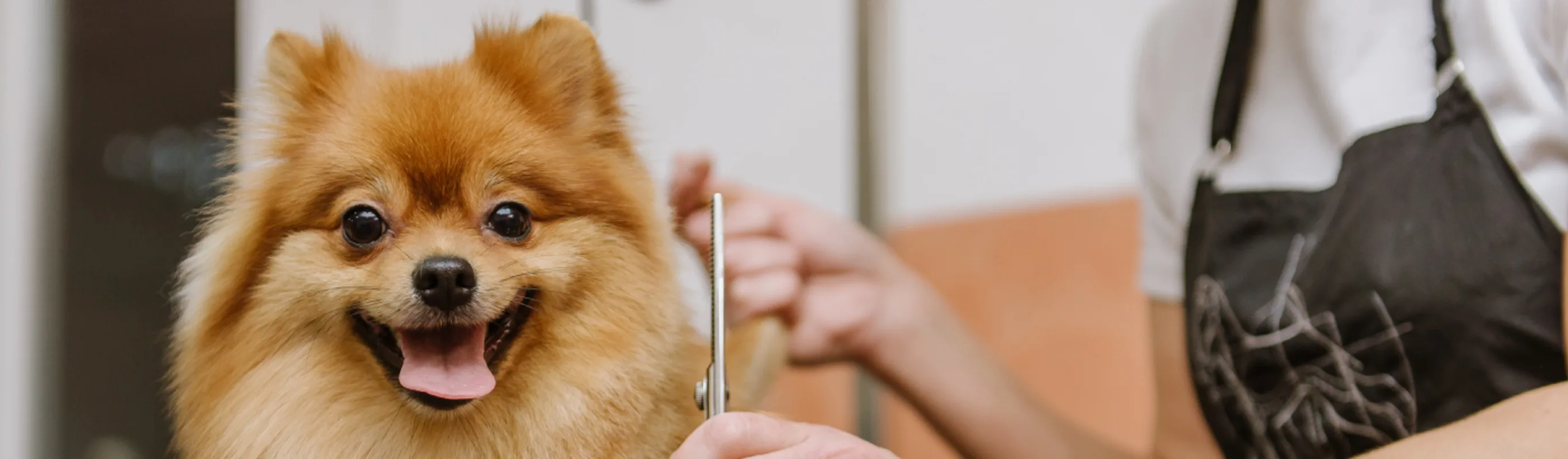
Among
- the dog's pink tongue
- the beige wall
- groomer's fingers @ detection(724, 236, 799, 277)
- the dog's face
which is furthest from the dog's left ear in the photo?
the beige wall

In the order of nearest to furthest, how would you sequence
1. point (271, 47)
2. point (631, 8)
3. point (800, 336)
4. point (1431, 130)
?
point (271, 47), point (631, 8), point (1431, 130), point (800, 336)

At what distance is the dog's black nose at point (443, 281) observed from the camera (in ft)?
1.31

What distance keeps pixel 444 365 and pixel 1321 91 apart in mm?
740

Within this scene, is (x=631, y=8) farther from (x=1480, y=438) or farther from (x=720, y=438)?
(x=1480, y=438)

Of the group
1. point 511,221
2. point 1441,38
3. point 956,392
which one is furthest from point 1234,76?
point 511,221

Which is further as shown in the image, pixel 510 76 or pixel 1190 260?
pixel 1190 260

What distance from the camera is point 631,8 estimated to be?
0.55 metres

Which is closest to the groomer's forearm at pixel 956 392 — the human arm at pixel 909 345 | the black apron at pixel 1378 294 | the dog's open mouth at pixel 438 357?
the human arm at pixel 909 345

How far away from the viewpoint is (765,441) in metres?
0.47

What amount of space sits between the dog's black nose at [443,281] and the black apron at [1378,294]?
0.63 m

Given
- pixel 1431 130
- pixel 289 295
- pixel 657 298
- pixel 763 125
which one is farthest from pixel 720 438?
pixel 1431 130

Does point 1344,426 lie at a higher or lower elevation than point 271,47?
lower

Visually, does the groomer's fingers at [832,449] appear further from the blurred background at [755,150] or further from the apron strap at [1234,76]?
the apron strap at [1234,76]

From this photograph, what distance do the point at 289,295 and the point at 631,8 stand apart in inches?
8.9
